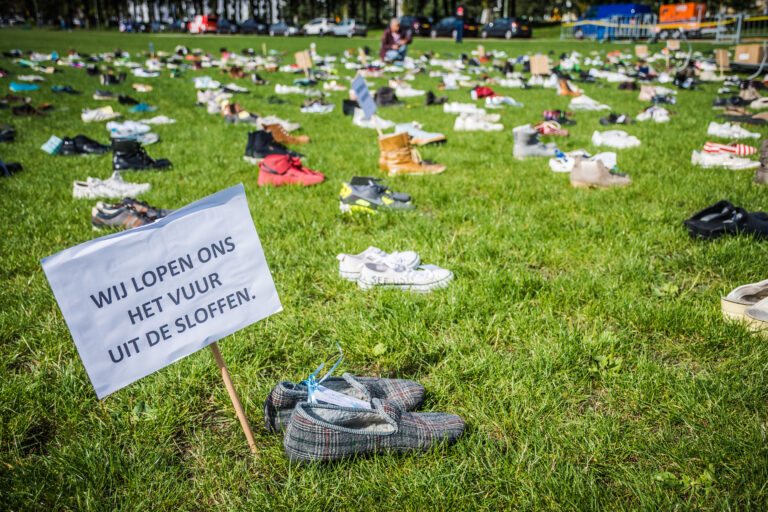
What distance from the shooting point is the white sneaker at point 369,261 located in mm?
3020

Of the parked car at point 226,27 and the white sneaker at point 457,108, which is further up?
the parked car at point 226,27

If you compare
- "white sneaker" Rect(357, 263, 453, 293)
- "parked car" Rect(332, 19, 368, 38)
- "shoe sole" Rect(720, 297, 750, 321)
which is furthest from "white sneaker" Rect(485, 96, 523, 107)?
"parked car" Rect(332, 19, 368, 38)

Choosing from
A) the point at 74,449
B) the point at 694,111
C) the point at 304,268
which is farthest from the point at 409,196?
the point at 694,111

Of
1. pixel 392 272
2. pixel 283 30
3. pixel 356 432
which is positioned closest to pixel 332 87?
pixel 392 272

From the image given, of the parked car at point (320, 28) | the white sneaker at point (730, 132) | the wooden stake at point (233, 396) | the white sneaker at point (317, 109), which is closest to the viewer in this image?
the wooden stake at point (233, 396)

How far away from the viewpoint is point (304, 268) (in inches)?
125

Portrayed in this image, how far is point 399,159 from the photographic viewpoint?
534cm

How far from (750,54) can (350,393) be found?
17.5 metres

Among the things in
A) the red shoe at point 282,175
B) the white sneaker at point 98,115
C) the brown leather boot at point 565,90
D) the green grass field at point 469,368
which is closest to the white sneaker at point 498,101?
the brown leather boot at point 565,90

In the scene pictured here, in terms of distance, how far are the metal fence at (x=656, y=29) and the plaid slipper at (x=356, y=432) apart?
111ft

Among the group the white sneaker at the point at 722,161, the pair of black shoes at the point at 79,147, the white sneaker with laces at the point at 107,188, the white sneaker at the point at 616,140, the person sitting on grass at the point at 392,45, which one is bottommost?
the white sneaker with laces at the point at 107,188

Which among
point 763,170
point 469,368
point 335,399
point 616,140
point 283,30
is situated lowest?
point 469,368

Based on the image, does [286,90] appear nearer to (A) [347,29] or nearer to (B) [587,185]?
(B) [587,185]

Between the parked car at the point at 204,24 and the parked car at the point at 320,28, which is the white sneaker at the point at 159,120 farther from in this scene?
the parked car at the point at 204,24
